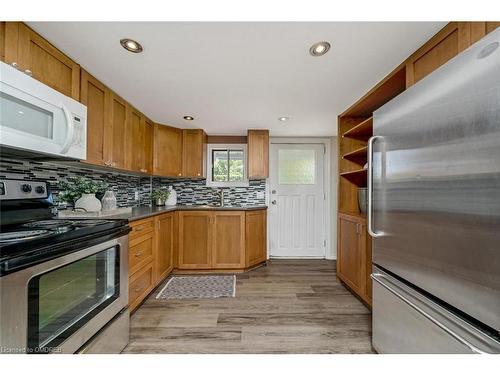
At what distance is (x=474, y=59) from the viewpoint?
2.56ft

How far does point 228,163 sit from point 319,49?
255 centimetres

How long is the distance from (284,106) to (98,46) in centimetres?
172

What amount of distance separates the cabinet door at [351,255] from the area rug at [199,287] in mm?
1268

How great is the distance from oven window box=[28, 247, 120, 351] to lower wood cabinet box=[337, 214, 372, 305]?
6.79 ft

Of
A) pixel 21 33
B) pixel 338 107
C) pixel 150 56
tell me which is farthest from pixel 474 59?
pixel 21 33

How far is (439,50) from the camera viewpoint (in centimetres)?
133

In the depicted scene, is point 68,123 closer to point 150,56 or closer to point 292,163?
point 150,56

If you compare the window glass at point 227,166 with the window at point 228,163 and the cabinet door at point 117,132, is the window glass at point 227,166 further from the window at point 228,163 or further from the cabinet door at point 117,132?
the cabinet door at point 117,132

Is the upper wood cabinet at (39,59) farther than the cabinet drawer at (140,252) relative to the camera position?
No

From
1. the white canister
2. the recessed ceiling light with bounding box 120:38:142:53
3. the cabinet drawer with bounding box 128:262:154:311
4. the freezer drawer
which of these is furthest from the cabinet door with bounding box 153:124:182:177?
the freezer drawer

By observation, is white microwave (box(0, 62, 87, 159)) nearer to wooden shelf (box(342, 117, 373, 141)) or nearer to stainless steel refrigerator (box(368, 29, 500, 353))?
stainless steel refrigerator (box(368, 29, 500, 353))

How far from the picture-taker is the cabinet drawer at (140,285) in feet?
6.55

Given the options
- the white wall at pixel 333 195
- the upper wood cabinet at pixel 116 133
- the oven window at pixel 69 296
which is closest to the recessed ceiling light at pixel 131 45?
the upper wood cabinet at pixel 116 133

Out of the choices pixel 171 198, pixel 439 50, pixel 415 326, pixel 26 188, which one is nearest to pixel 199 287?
pixel 171 198
